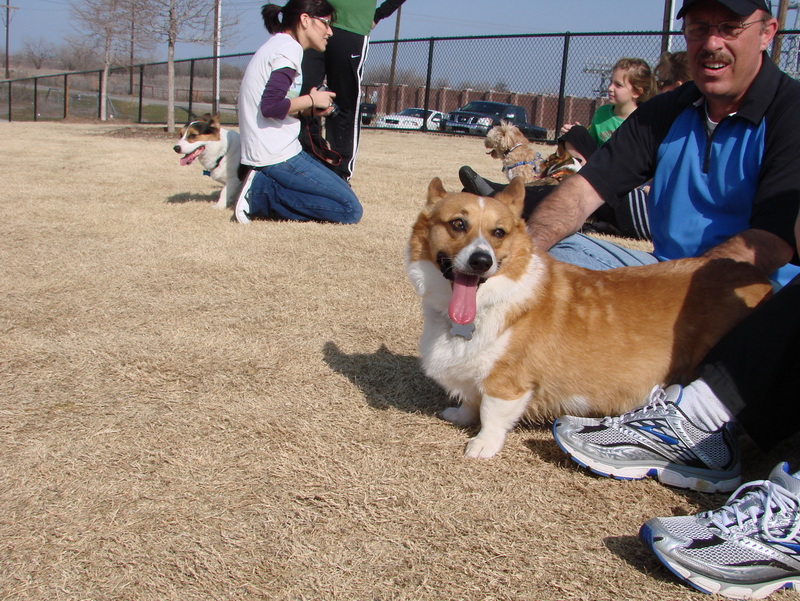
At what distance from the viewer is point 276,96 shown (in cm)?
536

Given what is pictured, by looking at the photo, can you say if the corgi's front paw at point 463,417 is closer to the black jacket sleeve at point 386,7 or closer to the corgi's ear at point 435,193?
the corgi's ear at point 435,193

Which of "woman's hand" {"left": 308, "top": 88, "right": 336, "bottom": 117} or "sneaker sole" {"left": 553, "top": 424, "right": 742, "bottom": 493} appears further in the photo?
"woman's hand" {"left": 308, "top": 88, "right": 336, "bottom": 117}

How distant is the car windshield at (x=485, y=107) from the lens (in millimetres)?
17972

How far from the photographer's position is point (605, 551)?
5.67ft

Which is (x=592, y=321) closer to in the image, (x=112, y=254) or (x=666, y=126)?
(x=666, y=126)

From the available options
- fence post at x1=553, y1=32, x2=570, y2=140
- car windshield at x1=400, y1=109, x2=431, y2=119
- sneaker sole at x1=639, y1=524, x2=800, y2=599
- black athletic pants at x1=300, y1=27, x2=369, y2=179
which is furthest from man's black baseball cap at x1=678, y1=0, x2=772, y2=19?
car windshield at x1=400, y1=109, x2=431, y2=119

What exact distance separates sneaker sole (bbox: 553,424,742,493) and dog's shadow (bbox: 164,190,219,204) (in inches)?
210

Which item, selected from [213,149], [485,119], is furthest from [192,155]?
[485,119]

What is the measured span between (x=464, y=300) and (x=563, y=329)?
1.17 feet

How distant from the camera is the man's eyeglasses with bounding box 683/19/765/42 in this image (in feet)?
7.97

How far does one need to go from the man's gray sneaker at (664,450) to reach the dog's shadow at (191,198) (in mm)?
5324

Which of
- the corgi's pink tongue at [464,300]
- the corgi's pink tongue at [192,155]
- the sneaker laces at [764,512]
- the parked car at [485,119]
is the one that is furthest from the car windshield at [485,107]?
the sneaker laces at [764,512]

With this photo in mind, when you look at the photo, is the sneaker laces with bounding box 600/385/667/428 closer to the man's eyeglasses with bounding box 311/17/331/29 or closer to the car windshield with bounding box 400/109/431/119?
the man's eyeglasses with bounding box 311/17/331/29

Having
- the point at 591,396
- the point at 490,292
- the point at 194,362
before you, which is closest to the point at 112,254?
the point at 194,362
